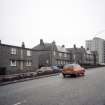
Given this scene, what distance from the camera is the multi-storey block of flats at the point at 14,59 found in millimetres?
43844

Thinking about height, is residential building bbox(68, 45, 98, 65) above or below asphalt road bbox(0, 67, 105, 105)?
above

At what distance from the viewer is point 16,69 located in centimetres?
4712

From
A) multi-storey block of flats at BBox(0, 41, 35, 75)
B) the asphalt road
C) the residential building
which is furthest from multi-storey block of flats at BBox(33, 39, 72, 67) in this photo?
the asphalt road

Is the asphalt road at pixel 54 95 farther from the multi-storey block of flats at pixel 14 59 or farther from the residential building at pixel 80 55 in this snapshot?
the residential building at pixel 80 55

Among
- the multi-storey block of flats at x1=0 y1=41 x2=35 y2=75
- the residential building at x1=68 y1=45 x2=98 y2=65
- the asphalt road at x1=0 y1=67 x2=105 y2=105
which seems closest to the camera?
the asphalt road at x1=0 y1=67 x2=105 y2=105

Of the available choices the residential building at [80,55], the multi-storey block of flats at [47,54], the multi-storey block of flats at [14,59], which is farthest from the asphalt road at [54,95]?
the residential building at [80,55]

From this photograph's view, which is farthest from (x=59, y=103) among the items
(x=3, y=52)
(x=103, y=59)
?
(x=103, y=59)

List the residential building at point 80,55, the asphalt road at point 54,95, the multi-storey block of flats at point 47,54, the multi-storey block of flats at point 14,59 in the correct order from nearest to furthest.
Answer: the asphalt road at point 54,95, the multi-storey block of flats at point 14,59, the multi-storey block of flats at point 47,54, the residential building at point 80,55

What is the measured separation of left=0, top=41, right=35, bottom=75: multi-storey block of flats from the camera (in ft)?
144

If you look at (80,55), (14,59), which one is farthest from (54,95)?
(80,55)

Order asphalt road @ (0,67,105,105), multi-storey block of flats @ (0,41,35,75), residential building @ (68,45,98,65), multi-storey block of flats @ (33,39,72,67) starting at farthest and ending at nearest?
residential building @ (68,45,98,65), multi-storey block of flats @ (33,39,72,67), multi-storey block of flats @ (0,41,35,75), asphalt road @ (0,67,105,105)

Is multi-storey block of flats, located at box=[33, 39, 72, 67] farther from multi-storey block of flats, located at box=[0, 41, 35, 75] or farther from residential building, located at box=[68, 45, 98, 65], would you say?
residential building, located at box=[68, 45, 98, 65]

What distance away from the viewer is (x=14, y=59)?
4706 centimetres

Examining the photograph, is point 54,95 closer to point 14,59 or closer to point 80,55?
point 14,59
